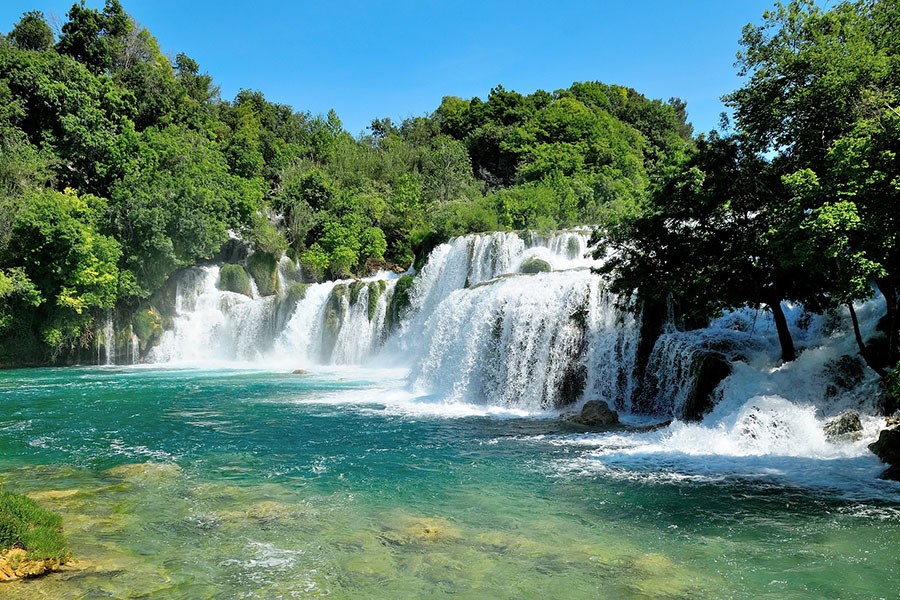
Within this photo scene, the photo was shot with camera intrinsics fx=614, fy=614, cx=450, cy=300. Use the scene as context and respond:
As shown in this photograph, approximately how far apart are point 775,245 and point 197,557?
9362 millimetres

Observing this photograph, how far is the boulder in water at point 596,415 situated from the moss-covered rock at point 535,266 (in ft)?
34.6

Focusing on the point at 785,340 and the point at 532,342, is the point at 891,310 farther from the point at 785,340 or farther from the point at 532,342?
the point at 532,342

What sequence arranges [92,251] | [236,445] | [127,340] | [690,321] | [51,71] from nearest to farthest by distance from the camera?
[236,445] → [690,321] → [92,251] → [127,340] → [51,71]

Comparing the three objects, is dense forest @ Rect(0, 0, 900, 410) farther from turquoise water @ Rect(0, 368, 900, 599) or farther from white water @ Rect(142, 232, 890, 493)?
turquoise water @ Rect(0, 368, 900, 599)

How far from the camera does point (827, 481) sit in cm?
922

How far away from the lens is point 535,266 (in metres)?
Result: 24.8

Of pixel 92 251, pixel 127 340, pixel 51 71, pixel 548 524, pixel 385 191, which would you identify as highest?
pixel 51 71

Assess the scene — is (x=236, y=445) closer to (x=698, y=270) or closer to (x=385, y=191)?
(x=698, y=270)

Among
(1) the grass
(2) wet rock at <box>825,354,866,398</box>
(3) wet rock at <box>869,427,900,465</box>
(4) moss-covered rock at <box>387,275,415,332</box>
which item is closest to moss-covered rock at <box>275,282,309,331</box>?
(4) moss-covered rock at <box>387,275,415,332</box>

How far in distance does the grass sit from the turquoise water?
290mm

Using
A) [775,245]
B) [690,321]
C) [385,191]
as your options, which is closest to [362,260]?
[385,191]

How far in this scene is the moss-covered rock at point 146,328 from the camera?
3041cm

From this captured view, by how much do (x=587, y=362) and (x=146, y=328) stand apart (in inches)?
930

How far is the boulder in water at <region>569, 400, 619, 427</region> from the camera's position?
13961 millimetres
